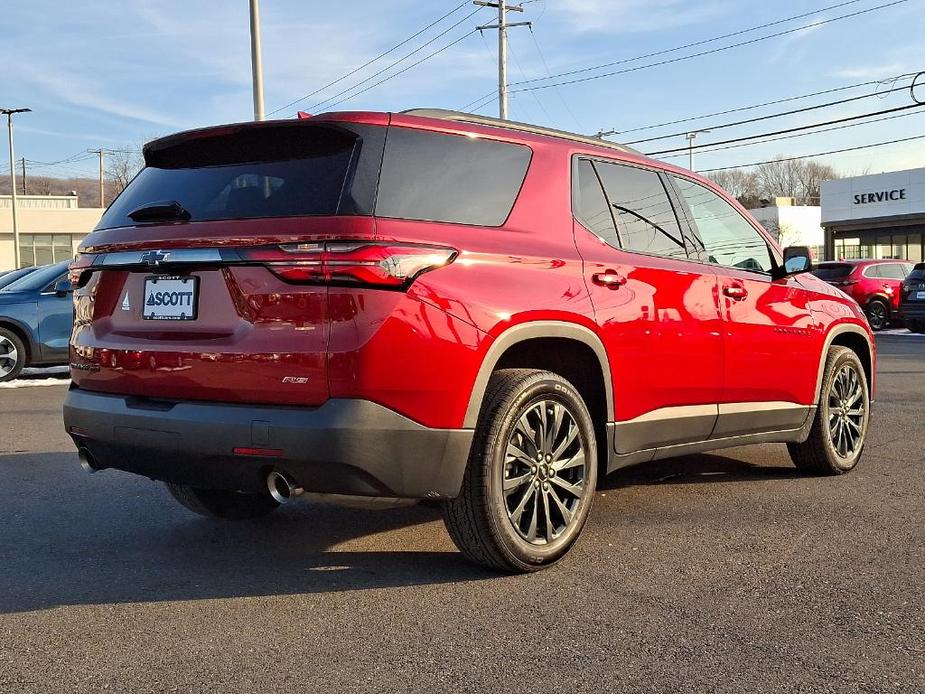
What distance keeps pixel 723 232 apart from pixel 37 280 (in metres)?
9.99

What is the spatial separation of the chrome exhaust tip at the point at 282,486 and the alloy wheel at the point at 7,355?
32.7 feet

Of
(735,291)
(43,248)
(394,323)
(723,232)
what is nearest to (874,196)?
(723,232)

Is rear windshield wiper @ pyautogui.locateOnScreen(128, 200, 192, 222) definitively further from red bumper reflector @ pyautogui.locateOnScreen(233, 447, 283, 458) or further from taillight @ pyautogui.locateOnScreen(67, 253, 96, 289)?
red bumper reflector @ pyautogui.locateOnScreen(233, 447, 283, 458)

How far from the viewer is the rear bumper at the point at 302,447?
3.53 metres

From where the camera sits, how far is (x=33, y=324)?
40.9ft

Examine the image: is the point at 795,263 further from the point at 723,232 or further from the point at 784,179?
the point at 784,179

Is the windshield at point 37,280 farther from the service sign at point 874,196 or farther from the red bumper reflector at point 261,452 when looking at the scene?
the service sign at point 874,196

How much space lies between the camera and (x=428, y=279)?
365cm

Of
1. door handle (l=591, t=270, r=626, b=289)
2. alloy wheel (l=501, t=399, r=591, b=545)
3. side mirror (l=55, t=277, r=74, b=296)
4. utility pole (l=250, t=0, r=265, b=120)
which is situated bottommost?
alloy wheel (l=501, t=399, r=591, b=545)

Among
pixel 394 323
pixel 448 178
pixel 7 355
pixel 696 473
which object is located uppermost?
pixel 448 178

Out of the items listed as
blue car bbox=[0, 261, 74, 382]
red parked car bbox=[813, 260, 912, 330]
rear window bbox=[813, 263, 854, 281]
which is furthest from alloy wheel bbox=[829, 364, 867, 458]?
rear window bbox=[813, 263, 854, 281]

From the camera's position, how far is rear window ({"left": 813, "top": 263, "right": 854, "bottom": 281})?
22.3 m

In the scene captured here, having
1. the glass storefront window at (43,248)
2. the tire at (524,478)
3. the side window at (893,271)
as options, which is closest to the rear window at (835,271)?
the side window at (893,271)

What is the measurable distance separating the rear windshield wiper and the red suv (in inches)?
0.5
